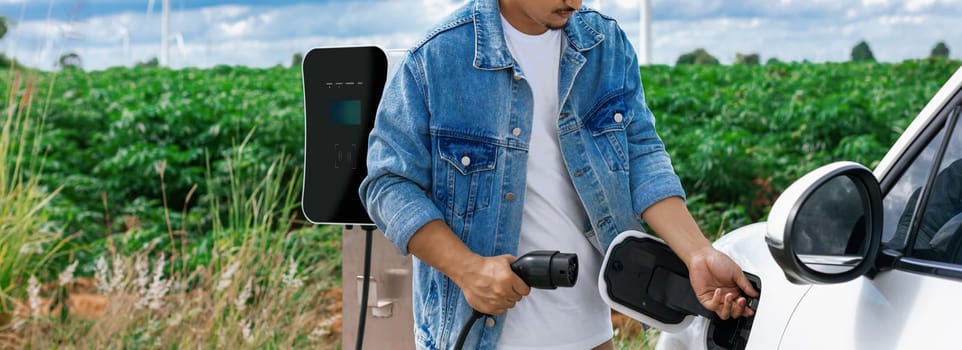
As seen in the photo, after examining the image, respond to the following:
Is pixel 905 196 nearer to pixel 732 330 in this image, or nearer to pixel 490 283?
pixel 732 330

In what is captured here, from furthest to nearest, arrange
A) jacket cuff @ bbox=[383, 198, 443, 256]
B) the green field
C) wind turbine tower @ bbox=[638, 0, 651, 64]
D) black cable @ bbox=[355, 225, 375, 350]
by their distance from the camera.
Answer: wind turbine tower @ bbox=[638, 0, 651, 64]
the green field
black cable @ bbox=[355, 225, 375, 350]
jacket cuff @ bbox=[383, 198, 443, 256]

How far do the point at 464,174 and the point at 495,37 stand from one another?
25 centimetres

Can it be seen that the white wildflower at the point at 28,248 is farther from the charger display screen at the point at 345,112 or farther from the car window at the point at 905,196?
the car window at the point at 905,196

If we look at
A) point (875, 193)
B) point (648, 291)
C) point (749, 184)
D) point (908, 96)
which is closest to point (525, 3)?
point (648, 291)

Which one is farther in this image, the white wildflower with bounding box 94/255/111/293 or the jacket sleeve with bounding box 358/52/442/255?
the white wildflower with bounding box 94/255/111/293

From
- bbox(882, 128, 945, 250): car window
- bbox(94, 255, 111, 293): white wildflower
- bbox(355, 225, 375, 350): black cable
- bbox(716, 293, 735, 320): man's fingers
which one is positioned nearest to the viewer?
bbox(882, 128, 945, 250): car window

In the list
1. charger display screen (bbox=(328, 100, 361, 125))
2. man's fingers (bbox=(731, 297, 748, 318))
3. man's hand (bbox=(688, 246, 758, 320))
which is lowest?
man's fingers (bbox=(731, 297, 748, 318))

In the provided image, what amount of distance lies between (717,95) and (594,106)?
26.8ft

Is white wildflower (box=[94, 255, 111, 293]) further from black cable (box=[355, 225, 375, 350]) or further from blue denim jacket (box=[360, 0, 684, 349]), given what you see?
blue denim jacket (box=[360, 0, 684, 349])

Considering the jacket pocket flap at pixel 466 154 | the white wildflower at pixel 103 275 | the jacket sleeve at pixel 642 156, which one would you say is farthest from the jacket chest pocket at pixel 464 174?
the white wildflower at pixel 103 275

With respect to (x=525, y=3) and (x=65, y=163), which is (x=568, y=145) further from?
(x=65, y=163)

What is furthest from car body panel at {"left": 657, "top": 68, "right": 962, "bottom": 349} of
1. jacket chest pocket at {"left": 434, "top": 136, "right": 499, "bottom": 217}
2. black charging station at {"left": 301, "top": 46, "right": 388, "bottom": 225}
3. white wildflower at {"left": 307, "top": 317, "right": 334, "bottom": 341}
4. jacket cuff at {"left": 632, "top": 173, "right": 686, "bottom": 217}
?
white wildflower at {"left": 307, "top": 317, "right": 334, "bottom": 341}

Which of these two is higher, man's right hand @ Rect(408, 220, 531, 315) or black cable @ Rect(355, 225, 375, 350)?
man's right hand @ Rect(408, 220, 531, 315)

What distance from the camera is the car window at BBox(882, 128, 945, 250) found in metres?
1.59
